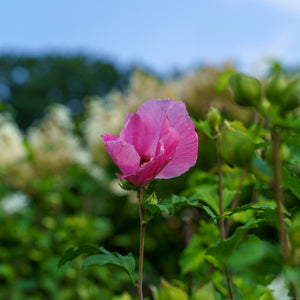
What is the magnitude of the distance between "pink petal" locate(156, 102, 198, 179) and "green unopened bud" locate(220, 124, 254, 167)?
10cm

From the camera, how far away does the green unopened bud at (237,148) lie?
21 centimetres

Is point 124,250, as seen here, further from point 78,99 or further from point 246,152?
point 78,99

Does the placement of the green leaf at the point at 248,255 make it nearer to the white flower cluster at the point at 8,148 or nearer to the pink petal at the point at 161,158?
the pink petal at the point at 161,158

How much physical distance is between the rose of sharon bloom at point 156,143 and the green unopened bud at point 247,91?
0.09 m

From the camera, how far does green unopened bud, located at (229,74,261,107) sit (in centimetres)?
23

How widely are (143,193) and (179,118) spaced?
0.27ft

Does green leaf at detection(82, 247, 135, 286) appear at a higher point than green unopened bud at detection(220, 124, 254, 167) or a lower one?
lower

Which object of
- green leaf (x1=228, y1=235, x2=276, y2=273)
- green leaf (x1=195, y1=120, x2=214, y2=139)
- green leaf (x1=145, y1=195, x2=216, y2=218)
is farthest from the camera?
green leaf (x1=195, y1=120, x2=214, y2=139)

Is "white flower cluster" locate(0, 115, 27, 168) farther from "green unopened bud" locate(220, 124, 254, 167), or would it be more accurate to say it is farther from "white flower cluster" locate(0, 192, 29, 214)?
"green unopened bud" locate(220, 124, 254, 167)

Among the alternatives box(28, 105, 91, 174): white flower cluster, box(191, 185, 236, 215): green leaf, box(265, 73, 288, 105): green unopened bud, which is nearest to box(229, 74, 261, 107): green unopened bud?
box(265, 73, 288, 105): green unopened bud

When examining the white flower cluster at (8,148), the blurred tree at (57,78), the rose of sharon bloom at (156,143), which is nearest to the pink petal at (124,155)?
the rose of sharon bloom at (156,143)

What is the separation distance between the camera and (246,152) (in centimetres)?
21

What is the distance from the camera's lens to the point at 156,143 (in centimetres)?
34

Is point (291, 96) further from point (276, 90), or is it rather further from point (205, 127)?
point (205, 127)
